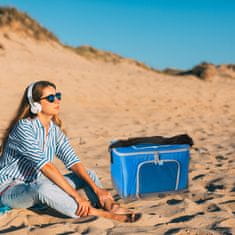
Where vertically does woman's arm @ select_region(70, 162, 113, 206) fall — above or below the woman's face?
below

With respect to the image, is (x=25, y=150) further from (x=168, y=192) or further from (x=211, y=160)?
(x=211, y=160)

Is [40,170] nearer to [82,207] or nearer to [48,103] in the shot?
[82,207]

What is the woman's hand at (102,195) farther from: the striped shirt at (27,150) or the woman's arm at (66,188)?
the striped shirt at (27,150)

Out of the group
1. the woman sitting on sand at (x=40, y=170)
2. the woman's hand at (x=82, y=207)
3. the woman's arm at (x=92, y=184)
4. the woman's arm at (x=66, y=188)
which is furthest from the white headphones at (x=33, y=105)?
the woman's hand at (x=82, y=207)

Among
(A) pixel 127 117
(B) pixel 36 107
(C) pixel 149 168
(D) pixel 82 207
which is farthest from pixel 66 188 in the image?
(A) pixel 127 117

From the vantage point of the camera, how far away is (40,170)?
3.77 m

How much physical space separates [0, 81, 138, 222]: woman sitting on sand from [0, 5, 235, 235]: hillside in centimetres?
14

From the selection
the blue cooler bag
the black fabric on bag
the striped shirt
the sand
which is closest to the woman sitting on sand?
the striped shirt

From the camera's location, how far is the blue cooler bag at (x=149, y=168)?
427cm

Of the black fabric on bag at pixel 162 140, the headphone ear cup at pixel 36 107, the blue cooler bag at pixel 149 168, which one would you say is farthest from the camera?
the black fabric on bag at pixel 162 140

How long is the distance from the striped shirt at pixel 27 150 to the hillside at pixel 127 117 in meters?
0.32

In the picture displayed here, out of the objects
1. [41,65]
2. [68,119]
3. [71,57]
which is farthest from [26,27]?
[68,119]

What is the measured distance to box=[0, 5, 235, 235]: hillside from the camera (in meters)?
3.72

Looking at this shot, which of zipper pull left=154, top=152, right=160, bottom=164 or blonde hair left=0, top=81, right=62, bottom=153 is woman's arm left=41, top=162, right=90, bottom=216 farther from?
zipper pull left=154, top=152, right=160, bottom=164
